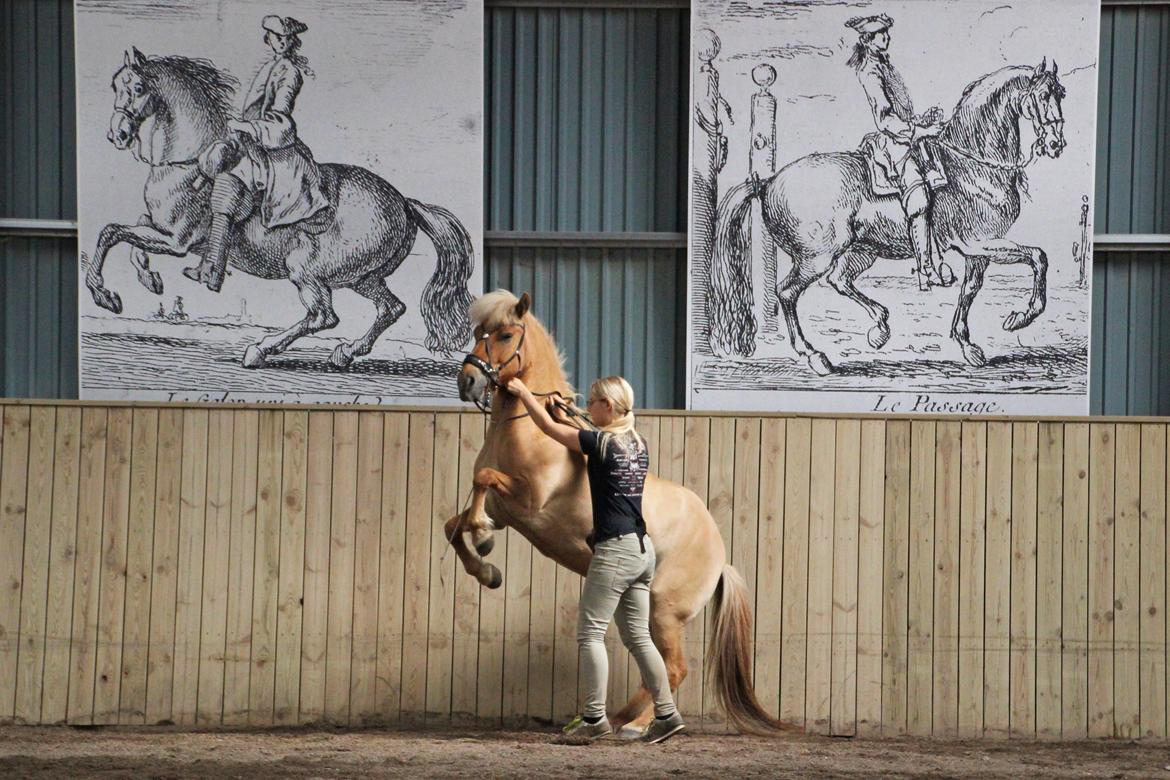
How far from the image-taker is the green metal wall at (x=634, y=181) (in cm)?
720

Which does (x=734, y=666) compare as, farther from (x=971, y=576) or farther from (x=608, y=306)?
(x=608, y=306)

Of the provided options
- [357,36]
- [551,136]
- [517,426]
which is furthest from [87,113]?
[517,426]

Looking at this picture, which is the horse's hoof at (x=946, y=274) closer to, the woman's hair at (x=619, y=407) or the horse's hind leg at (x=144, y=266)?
the woman's hair at (x=619, y=407)

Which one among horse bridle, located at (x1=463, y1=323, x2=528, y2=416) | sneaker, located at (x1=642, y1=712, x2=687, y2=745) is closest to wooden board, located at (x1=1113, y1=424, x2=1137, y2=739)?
sneaker, located at (x1=642, y1=712, x2=687, y2=745)

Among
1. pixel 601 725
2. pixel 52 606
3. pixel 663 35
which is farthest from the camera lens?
pixel 663 35

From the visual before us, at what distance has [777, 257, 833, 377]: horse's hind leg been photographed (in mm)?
7008

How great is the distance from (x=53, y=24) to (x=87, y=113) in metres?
0.60

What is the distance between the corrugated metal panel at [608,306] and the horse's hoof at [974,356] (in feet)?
5.20

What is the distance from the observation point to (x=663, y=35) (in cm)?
721

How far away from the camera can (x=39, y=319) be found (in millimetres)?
7082

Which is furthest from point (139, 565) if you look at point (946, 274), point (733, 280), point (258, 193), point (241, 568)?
point (946, 274)

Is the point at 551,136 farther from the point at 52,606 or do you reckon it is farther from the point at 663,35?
the point at 52,606

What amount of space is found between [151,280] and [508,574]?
2.54 metres

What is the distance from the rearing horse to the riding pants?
31cm
